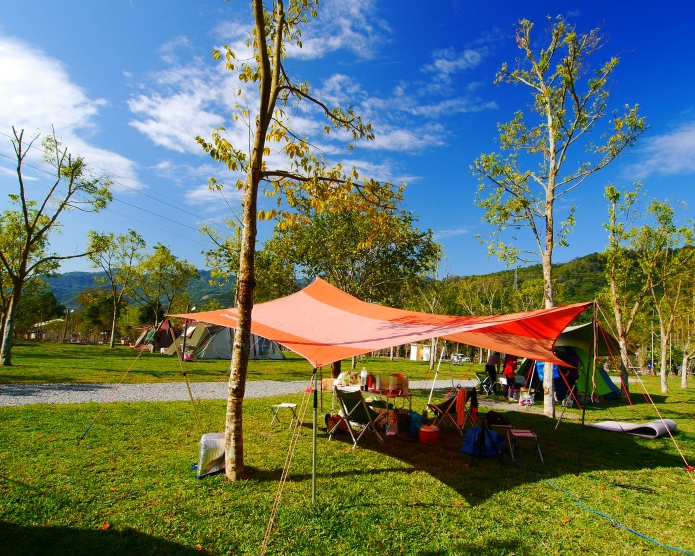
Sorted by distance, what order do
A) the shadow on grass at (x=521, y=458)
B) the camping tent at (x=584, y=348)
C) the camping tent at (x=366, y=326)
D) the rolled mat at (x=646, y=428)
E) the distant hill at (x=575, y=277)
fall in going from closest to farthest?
the camping tent at (x=366, y=326) → the shadow on grass at (x=521, y=458) → the rolled mat at (x=646, y=428) → the camping tent at (x=584, y=348) → the distant hill at (x=575, y=277)

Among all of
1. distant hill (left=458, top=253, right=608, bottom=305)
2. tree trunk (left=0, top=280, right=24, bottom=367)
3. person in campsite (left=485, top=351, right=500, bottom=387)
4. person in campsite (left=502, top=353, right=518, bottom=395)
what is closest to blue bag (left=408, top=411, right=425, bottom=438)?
person in campsite (left=502, top=353, right=518, bottom=395)

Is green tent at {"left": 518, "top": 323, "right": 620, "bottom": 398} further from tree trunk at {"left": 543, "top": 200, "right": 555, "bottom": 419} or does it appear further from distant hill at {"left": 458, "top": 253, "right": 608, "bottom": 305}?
distant hill at {"left": 458, "top": 253, "right": 608, "bottom": 305}

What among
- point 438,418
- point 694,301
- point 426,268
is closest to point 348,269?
point 426,268

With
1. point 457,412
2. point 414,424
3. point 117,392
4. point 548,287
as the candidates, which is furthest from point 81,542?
point 548,287

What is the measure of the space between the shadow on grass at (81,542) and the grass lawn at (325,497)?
0.01m

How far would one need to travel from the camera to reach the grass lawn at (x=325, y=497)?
10.4ft

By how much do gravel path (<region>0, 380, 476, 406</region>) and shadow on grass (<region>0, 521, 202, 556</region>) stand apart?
470 centimetres

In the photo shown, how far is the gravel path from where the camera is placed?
7902 millimetres

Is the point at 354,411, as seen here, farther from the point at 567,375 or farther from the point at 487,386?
the point at 487,386

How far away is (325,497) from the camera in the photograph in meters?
3.98

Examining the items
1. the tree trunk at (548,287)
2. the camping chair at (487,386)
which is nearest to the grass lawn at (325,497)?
the tree trunk at (548,287)

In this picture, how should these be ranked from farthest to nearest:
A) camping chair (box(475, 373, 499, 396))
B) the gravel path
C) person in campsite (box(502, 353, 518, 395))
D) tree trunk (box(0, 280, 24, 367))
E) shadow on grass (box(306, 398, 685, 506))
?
camping chair (box(475, 373, 499, 396)) → tree trunk (box(0, 280, 24, 367)) → person in campsite (box(502, 353, 518, 395)) → the gravel path → shadow on grass (box(306, 398, 685, 506))

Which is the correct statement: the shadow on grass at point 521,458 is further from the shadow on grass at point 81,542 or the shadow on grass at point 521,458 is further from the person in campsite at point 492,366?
the person in campsite at point 492,366

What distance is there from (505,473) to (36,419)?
6.59 metres
